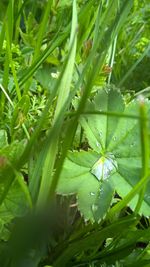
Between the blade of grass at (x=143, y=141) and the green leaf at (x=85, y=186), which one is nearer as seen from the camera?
the blade of grass at (x=143, y=141)

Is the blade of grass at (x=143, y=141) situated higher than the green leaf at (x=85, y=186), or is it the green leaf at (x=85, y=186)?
the blade of grass at (x=143, y=141)

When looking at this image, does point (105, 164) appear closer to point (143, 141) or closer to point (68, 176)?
point (68, 176)

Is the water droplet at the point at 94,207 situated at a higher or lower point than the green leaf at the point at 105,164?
lower

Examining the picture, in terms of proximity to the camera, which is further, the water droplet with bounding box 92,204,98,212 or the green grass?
the water droplet with bounding box 92,204,98,212

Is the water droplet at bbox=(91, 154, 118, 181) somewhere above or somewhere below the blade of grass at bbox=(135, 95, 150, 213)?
below

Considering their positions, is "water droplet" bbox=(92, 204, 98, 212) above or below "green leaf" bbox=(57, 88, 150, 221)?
below

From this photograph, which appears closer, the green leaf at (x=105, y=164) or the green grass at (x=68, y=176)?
the green grass at (x=68, y=176)

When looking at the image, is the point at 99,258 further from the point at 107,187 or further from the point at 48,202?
the point at 48,202

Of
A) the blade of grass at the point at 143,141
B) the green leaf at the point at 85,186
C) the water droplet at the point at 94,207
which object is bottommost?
the water droplet at the point at 94,207

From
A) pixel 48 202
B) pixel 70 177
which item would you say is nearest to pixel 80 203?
pixel 70 177

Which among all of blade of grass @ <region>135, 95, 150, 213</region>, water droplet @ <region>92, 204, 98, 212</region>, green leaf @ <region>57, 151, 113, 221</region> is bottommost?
water droplet @ <region>92, 204, 98, 212</region>
